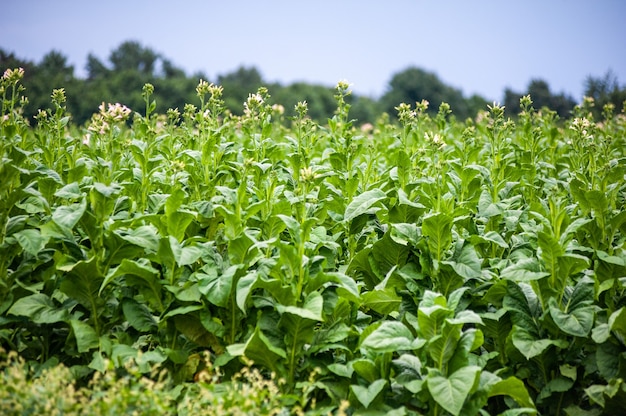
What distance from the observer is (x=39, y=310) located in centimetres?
375

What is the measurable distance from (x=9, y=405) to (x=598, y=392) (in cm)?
309

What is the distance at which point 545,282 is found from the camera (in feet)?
12.4

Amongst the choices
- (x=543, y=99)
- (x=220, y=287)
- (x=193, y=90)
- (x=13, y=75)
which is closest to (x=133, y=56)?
(x=193, y=90)

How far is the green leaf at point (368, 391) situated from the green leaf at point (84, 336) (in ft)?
5.04

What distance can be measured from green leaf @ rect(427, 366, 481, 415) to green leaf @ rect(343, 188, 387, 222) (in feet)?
4.03

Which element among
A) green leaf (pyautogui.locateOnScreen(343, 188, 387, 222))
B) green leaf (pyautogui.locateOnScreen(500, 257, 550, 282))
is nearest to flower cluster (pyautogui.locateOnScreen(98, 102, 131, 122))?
green leaf (pyautogui.locateOnScreen(343, 188, 387, 222))

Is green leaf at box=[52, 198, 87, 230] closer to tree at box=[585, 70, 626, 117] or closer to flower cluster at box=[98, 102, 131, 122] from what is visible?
flower cluster at box=[98, 102, 131, 122]

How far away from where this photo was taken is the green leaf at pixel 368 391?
3.32 meters

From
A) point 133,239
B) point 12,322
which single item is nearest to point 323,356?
point 133,239

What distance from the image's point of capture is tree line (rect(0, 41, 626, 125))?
23062 millimetres

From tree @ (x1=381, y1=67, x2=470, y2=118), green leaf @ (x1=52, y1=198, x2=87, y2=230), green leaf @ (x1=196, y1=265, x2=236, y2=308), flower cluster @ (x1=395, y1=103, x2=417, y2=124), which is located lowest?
green leaf @ (x1=196, y1=265, x2=236, y2=308)

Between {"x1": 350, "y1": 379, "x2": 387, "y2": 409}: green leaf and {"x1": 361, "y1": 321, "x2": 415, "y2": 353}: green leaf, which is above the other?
{"x1": 361, "y1": 321, "x2": 415, "y2": 353}: green leaf

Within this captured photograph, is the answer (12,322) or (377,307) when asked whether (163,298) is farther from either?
(377,307)

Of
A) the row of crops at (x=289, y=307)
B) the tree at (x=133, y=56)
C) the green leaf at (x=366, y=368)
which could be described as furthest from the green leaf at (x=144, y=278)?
the tree at (x=133, y=56)
